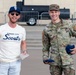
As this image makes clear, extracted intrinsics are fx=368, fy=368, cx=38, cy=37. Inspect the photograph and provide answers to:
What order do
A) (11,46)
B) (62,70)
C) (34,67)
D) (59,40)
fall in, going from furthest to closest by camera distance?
1. (34,67)
2. (11,46)
3. (62,70)
4. (59,40)

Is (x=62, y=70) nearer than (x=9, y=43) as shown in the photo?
Yes

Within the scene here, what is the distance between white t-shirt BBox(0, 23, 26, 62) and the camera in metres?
5.59

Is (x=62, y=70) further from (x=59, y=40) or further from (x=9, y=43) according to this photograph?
(x=9, y=43)

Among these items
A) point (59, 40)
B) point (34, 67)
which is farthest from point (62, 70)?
point (34, 67)

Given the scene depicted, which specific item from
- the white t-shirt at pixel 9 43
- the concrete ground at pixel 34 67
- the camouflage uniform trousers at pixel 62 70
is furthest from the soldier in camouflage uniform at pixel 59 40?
the concrete ground at pixel 34 67

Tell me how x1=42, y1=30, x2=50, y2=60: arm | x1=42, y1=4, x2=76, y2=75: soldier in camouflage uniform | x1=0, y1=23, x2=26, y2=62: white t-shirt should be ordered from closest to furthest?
1. x1=42, y1=4, x2=76, y2=75: soldier in camouflage uniform
2. x1=42, y1=30, x2=50, y2=60: arm
3. x1=0, y1=23, x2=26, y2=62: white t-shirt

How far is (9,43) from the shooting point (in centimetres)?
561

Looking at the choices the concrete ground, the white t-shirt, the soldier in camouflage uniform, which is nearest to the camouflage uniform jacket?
the soldier in camouflage uniform

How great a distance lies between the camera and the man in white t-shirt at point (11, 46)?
5.60m

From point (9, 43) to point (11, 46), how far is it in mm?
57

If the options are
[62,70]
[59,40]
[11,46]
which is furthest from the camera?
[11,46]

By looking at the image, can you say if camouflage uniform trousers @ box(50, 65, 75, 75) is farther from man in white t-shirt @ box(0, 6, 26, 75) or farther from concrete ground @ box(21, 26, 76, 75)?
concrete ground @ box(21, 26, 76, 75)

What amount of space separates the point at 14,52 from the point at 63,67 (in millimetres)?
804

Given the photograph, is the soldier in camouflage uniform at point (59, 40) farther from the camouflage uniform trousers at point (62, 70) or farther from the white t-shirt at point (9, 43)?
the white t-shirt at point (9, 43)
